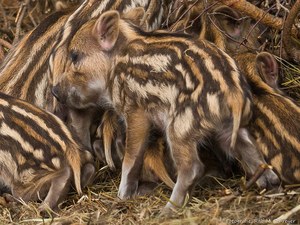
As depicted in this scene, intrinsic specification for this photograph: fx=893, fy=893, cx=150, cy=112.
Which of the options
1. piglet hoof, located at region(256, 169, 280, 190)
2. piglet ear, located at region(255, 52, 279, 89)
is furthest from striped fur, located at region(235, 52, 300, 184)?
piglet ear, located at region(255, 52, 279, 89)

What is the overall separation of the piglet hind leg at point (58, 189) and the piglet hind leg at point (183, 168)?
61 centimetres

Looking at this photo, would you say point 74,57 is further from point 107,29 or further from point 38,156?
point 38,156

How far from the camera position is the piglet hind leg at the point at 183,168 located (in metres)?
4.55

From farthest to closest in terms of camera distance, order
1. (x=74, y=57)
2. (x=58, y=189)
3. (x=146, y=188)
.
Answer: (x=74, y=57), (x=146, y=188), (x=58, y=189)

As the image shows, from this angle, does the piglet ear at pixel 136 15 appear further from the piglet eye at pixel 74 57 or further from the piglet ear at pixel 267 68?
the piglet ear at pixel 267 68

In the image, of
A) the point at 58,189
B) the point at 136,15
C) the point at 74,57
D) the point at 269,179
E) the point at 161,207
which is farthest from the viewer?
the point at 136,15

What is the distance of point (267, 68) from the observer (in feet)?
16.5

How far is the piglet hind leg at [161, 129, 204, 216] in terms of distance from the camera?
14.9 ft

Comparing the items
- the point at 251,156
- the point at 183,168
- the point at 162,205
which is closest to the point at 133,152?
the point at 162,205

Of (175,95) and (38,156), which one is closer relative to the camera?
(175,95)

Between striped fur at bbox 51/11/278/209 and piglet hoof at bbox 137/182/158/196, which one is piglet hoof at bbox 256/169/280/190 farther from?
piglet hoof at bbox 137/182/158/196

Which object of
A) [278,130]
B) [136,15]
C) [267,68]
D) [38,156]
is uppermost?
[136,15]

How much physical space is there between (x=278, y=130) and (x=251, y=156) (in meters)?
0.19

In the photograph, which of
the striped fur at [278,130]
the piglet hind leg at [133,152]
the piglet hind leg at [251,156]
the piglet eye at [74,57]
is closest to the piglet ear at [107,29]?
the piglet eye at [74,57]
